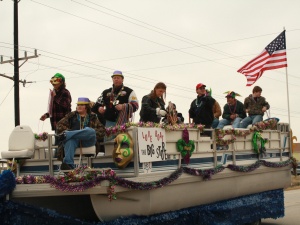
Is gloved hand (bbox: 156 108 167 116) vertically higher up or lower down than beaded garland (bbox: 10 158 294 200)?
higher up

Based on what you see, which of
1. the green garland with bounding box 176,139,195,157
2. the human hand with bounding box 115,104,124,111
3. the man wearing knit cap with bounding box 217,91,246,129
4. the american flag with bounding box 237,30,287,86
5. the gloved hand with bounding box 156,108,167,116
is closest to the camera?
the human hand with bounding box 115,104,124,111

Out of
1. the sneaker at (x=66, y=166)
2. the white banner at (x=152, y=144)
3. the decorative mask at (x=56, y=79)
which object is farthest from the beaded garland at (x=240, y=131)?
the sneaker at (x=66, y=166)

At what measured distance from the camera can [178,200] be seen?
26.4 feet

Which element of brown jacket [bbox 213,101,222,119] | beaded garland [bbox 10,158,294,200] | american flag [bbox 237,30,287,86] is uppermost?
american flag [bbox 237,30,287,86]

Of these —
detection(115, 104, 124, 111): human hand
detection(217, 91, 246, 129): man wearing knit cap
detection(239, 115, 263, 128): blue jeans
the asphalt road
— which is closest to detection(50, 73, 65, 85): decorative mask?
detection(115, 104, 124, 111): human hand

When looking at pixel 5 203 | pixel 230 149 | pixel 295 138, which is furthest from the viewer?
pixel 295 138

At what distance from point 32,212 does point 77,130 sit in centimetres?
124

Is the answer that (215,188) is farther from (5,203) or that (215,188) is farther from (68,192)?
(5,203)

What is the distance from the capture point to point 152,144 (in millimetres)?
7527

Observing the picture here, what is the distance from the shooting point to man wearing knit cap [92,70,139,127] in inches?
323

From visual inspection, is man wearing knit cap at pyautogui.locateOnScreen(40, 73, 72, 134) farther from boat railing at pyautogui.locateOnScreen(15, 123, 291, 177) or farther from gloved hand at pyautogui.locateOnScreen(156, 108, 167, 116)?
gloved hand at pyautogui.locateOnScreen(156, 108, 167, 116)

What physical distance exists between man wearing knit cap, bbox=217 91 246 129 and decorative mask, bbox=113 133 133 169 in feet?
17.5

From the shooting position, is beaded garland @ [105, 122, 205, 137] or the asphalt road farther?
the asphalt road

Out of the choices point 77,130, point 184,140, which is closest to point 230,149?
point 184,140
